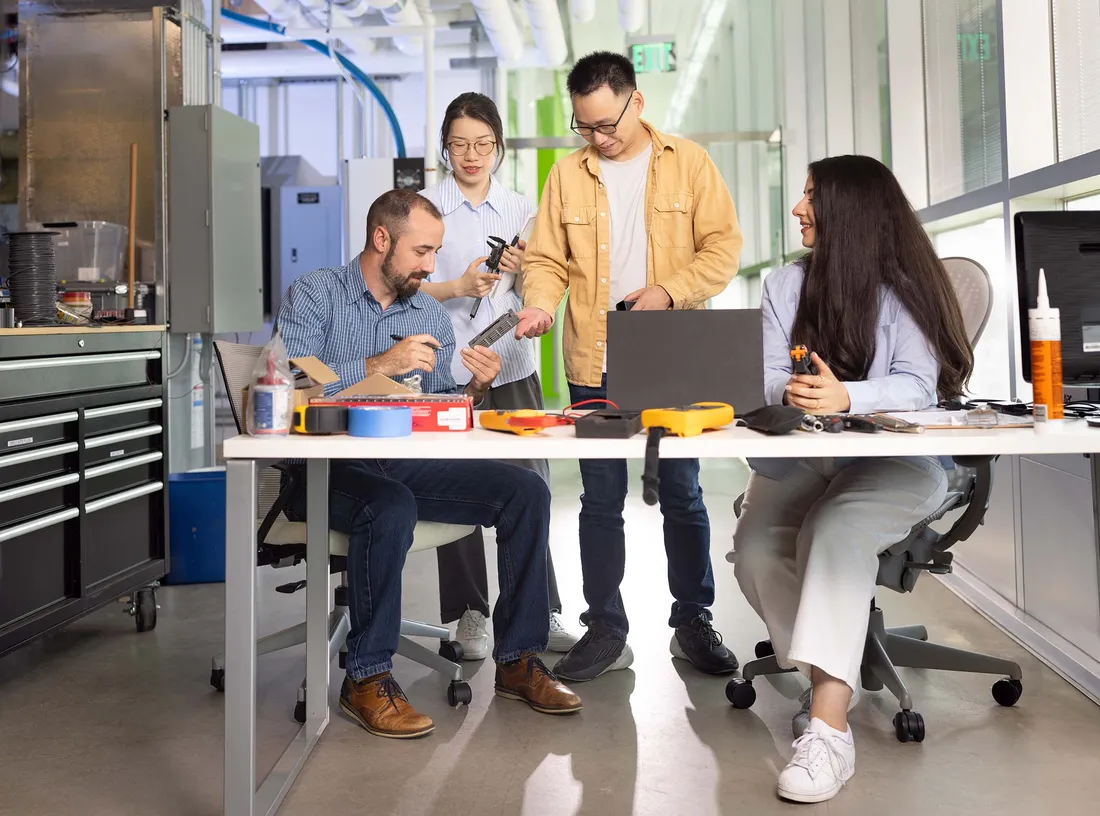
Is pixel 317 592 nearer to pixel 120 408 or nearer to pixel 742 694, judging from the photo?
pixel 742 694

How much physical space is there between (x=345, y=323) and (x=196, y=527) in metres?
1.51

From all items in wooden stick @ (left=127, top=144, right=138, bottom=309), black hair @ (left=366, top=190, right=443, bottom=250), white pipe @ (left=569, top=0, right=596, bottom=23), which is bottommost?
black hair @ (left=366, top=190, right=443, bottom=250)

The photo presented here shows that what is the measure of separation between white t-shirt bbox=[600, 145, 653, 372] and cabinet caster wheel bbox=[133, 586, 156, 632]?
5.35ft

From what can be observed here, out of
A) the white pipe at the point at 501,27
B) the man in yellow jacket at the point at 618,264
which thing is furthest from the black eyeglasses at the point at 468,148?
the white pipe at the point at 501,27

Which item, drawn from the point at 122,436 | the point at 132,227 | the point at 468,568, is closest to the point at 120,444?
the point at 122,436

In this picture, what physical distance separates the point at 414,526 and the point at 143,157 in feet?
8.10

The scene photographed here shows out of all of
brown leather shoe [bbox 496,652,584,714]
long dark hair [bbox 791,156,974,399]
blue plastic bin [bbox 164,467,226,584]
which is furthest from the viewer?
blue plastic bin [bbox 164,467,226,584]

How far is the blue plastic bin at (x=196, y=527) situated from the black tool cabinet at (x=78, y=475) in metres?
0.26

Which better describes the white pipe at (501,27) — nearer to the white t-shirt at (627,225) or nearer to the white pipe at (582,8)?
the white pipe at (582,8)

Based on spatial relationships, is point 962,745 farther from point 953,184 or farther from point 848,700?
point 953,184

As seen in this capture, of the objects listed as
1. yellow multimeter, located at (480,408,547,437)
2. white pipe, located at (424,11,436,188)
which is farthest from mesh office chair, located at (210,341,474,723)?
white pipe, located at (424,11,436,188)

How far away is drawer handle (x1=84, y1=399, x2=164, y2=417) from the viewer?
2.76m

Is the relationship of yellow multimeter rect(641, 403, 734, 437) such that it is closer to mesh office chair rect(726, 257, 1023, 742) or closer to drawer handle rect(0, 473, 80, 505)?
mesh office chair rect(726, 257, 1023, 742)

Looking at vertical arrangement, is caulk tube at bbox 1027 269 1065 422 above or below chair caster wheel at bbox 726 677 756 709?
above
